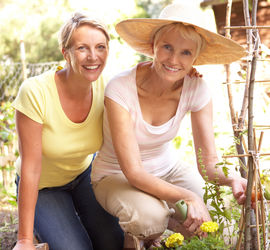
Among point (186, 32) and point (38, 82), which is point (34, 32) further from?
point (186, 32)

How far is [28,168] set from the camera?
191 cm

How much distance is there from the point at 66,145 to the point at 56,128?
99mm

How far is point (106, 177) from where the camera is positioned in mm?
2115

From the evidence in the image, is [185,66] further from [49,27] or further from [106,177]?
[49,27]

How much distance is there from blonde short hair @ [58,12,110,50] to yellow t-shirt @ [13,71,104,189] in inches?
8.7

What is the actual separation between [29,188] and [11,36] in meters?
12.7

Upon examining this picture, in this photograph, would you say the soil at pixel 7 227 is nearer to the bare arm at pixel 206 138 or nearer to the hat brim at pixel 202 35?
the bare arm at pixel 206 138

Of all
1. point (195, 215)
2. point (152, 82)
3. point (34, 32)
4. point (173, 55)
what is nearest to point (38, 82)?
point (152, 82)

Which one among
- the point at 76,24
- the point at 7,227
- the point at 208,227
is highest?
the point at 76,24

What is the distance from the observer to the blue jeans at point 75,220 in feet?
7.00

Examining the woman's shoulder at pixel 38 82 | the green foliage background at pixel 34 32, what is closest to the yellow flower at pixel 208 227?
the woman's shoulder at pixel 38 82

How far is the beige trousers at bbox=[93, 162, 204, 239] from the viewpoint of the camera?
1.87 m

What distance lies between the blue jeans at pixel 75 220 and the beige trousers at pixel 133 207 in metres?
0.25

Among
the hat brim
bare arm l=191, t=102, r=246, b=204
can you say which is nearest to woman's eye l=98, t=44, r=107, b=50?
the hat brim
